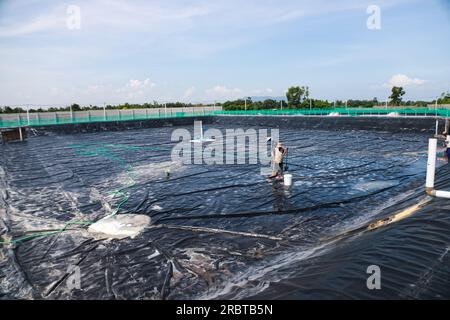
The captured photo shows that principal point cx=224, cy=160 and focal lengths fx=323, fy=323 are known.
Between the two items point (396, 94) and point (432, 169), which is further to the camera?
point (396, 94)

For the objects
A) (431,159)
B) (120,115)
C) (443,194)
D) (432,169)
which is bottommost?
(443,194)

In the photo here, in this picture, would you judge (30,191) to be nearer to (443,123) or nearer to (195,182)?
(195,182)

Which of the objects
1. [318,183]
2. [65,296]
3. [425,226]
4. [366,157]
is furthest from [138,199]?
[366,157]

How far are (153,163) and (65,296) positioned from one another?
856 centimetres

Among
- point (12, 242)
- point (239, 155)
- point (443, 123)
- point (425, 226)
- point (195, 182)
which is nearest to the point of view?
point (425, 226)

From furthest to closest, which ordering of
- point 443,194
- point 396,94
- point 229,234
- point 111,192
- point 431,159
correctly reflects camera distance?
A: point 396,94 → point 111,192 → point 431,159 → point 443,194 → point 229,234

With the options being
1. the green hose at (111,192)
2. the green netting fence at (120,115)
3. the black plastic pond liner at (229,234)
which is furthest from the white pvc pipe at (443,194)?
the green netting fence at (120,115)

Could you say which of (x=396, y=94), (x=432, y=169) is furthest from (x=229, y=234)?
(x=396, y=94)

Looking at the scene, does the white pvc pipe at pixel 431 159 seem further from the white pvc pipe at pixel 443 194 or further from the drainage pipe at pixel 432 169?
the white pvc pipe at pixel 443 194

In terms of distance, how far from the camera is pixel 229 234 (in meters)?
5.52

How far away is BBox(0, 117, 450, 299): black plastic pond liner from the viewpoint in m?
3.79

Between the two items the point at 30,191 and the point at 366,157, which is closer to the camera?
the point at 30,191

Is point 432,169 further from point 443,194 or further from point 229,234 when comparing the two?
point 229,234

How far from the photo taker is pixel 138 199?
7.58 metres
